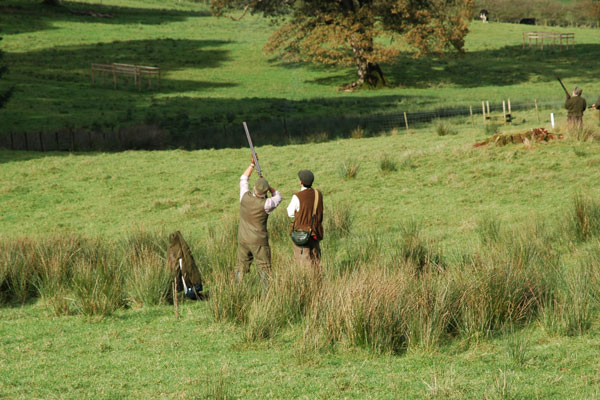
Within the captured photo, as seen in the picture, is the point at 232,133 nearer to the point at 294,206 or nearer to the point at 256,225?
the point at 256,225

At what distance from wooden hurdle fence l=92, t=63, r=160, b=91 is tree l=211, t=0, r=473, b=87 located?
582 centimetres

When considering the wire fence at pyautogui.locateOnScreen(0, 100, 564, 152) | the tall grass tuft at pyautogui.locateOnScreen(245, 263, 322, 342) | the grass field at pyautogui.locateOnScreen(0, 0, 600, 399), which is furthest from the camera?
the wire fence at pyautogui.locateOnScreen(0, 100, 564, 152)

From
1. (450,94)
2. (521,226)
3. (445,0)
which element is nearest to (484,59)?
(445,0)

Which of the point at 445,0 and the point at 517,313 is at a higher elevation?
the point at 445,0

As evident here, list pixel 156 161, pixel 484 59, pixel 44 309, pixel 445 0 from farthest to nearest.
A: pixel 484 59
pixel 445 0
pixel 156 161
pixel 44 309

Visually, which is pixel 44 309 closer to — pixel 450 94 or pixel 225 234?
pixel 225 234

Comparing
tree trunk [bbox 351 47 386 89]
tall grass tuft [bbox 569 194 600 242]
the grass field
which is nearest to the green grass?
the grass field

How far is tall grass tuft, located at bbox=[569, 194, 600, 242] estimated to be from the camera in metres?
12.6

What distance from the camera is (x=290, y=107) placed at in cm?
3844

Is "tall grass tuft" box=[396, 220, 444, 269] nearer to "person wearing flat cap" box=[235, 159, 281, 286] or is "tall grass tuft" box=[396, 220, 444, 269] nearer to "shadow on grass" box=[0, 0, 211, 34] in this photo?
"person wearing flat cap" box=[235, 159, 281, 286]

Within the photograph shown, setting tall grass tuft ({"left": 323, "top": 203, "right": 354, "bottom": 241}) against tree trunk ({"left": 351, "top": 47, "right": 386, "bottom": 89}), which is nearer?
tall grass tuft ({"left": 323, "top": 203, "right": 354, "bottom": 241})

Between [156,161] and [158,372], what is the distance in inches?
679

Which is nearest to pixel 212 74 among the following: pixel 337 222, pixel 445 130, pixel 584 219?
pixel 445 130

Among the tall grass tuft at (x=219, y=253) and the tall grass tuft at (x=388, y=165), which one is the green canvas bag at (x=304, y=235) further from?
the tall grass tuft at (x=388, y=165)
